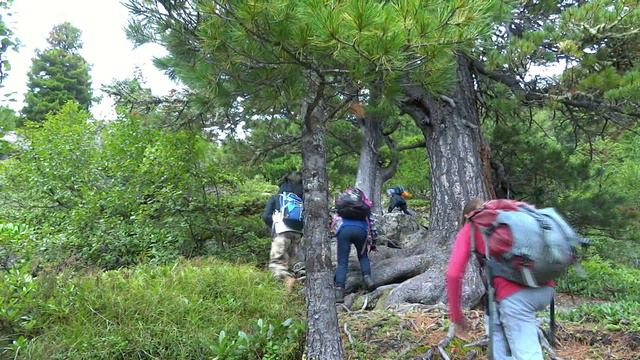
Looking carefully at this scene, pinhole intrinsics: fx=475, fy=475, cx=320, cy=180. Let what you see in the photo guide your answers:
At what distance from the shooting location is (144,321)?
4.09m

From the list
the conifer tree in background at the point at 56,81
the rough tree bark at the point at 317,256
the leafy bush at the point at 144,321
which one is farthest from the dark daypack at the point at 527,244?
the conifer tree in background at the point at 56,81

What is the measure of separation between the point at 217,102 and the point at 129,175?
365 centimetres

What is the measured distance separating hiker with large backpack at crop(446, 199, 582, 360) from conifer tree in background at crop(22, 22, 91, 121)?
24.1m

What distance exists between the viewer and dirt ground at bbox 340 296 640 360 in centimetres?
407

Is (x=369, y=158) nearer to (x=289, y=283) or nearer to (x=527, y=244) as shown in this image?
(x=289, y=283)

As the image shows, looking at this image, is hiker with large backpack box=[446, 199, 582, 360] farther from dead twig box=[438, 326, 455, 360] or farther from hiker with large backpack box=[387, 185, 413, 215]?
hiker with large backpack box=[387, 185, 413, 215]

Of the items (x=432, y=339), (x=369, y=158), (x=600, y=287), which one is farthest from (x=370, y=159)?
(x=432, y=339)

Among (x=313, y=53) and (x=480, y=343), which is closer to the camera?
(x=313, y=53)

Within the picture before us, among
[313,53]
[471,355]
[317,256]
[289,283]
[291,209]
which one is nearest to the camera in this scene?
[313,53]

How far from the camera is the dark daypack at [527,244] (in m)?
2.68

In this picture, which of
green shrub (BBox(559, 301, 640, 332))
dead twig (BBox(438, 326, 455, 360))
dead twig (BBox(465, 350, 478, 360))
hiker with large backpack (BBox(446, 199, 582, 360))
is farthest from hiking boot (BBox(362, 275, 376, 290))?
hiker with large backpack (BBox(446, 199, 582, 360))

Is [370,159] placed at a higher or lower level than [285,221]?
higher

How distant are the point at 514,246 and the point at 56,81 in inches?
1114

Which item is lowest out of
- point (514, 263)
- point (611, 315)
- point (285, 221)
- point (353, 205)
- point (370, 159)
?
point (611, 315)
